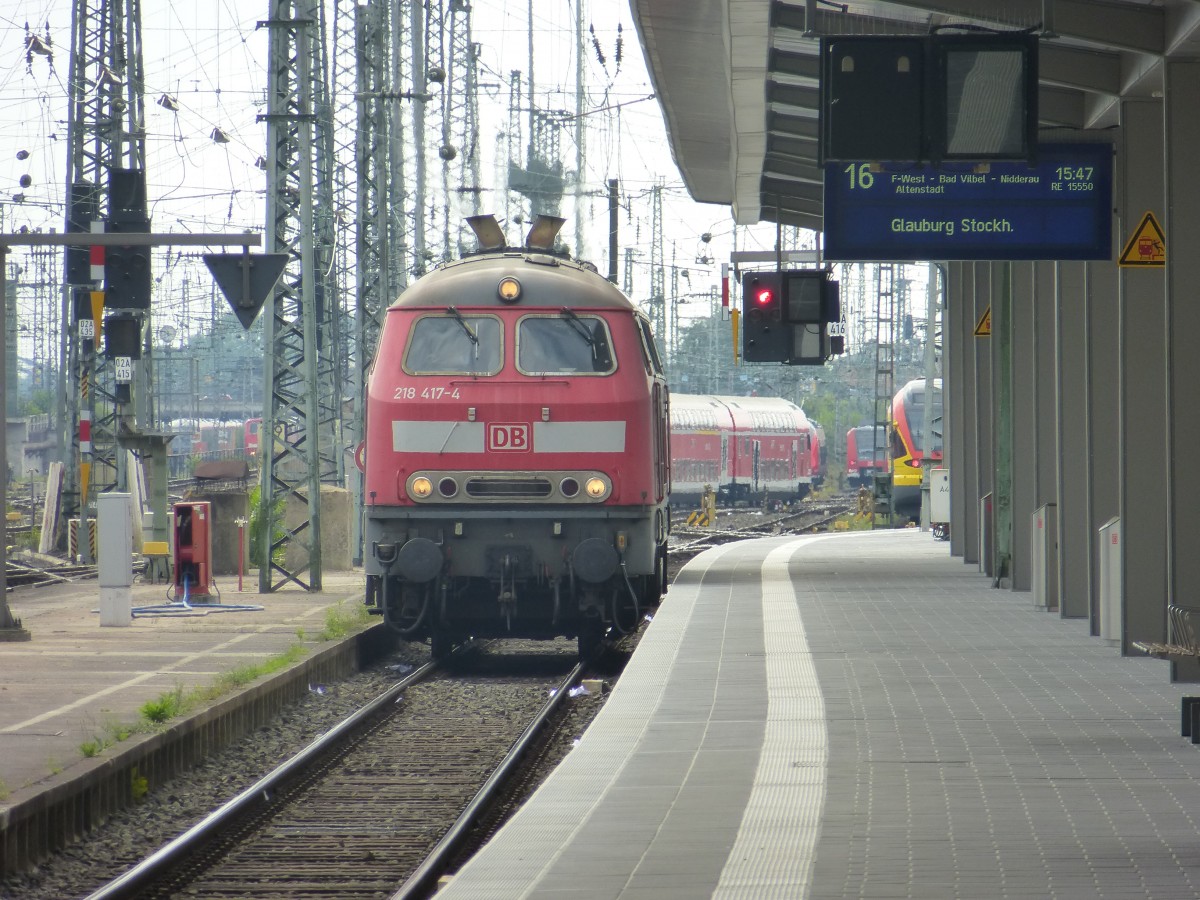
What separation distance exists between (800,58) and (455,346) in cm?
372

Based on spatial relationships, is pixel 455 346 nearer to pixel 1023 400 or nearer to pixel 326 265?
pixel 1023 400

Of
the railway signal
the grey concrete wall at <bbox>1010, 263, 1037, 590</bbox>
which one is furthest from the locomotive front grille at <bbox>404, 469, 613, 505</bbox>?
the grey concrete wall at <bbox>1010, 263, 1037, 590</bbox>

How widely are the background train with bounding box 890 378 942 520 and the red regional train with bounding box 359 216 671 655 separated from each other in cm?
2851

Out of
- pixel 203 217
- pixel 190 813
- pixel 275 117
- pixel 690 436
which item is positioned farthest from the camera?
pixel 690 436

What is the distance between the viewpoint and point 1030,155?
10.6m

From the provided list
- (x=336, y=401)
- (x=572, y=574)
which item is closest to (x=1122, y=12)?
(x=572, y=574)

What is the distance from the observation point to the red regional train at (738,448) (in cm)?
4866

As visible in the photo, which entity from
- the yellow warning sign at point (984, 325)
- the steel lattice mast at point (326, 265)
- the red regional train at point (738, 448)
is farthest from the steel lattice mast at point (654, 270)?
the yellow warning sign at point (984, 325)

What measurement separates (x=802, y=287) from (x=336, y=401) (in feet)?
52.3

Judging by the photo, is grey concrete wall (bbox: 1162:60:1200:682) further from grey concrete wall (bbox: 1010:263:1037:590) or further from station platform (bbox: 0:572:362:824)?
grey concrete wall (bbox: 1010:263:1037:590)

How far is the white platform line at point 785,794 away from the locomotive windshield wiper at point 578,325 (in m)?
3.14

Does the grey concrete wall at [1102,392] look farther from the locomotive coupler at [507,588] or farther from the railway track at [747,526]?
the railway track at [747,526]

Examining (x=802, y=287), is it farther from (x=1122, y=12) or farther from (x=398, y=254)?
(x=398, y=254)

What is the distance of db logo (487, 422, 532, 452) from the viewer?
14.3 m
